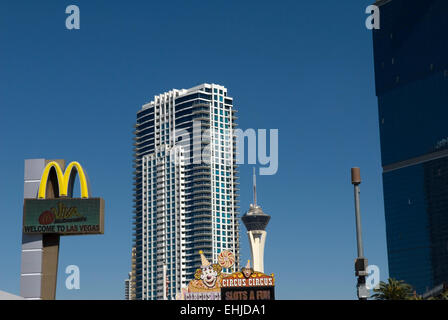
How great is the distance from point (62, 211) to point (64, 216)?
1.92 feet

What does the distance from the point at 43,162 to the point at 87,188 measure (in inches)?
223

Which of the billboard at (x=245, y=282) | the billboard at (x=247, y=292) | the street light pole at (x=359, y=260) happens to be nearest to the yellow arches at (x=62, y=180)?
the billboard at (x=247, y=292)

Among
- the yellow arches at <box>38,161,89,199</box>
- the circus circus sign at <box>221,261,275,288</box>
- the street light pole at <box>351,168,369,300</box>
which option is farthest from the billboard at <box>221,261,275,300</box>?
the street light pole at <box>351,168,369,300</box>

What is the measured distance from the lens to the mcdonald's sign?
2817 inches

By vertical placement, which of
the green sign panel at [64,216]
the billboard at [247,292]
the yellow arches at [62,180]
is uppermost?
the yellow arches at [62,180]

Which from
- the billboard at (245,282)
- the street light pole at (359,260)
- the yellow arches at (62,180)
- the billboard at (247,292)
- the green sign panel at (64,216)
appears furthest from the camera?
the billboard at (245,282)

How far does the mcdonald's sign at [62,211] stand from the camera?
235ft

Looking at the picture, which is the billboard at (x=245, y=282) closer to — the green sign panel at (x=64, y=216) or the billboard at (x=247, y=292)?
the billboard at (x=247, y=292)

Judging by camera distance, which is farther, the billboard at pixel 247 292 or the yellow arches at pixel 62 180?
the billboard at pixel 247 292

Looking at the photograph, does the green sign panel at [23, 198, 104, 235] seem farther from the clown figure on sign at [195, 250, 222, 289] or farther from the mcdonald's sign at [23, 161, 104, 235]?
the clown figure on sign at [195, 250, 222, 289]

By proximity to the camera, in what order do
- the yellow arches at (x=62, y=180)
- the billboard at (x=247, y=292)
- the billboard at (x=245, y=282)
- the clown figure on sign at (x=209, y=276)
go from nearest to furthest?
the yellow arches at (x=62, y=180) → the billboard at (x=247, y=292) → the billboard at (x=245, y=282) → the clown figure on sign at (x=209, y=276)

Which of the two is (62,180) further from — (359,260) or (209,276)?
(359,260)
